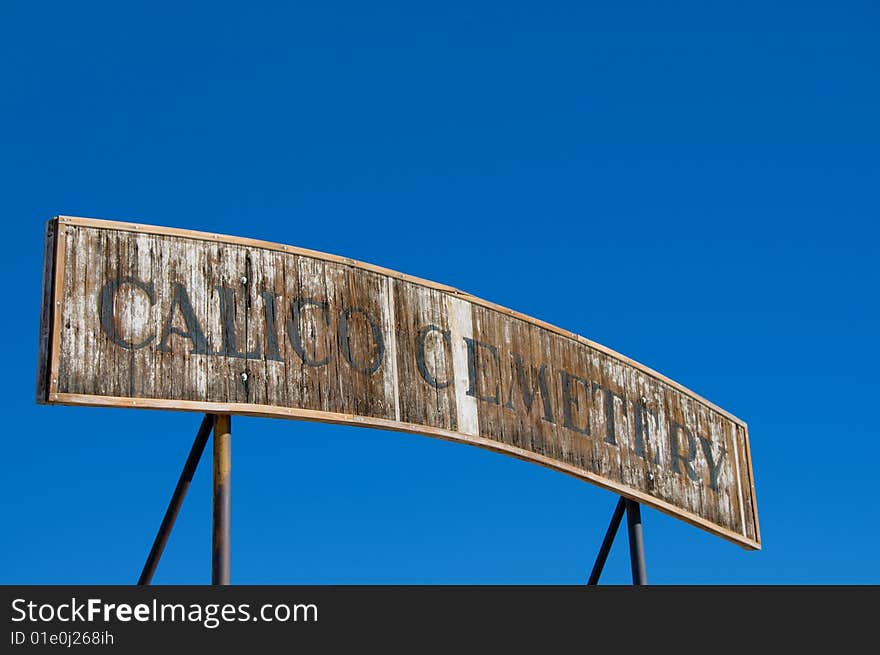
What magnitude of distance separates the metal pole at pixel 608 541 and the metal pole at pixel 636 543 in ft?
0.32

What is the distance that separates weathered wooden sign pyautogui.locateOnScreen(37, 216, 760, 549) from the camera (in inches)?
460

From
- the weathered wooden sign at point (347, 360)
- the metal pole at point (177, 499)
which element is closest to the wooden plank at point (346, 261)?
the weathered wooden sign at point (347, 360)

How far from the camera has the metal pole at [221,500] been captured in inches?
464

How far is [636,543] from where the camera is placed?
1594cm

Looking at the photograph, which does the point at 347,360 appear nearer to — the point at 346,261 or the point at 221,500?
the point at 346,261

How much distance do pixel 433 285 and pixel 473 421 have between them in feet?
4.63

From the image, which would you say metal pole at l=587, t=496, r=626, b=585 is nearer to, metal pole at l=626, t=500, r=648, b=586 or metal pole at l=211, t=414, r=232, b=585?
metal pole at l=626, t=500, r=648, b=586

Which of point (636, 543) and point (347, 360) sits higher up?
point (347, 360)

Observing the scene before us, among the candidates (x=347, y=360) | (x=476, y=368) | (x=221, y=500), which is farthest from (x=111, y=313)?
(x=476, y=368)

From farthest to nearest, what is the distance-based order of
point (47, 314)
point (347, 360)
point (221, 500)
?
point (347, 360) → point (221, 500) → point (47, 314)

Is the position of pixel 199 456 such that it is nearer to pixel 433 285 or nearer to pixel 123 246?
Result: pixel 123 246

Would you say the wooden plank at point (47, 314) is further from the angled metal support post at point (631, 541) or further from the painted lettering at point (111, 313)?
the angled metal support post at point (631, 541)

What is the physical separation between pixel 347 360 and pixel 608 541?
4630 mm
